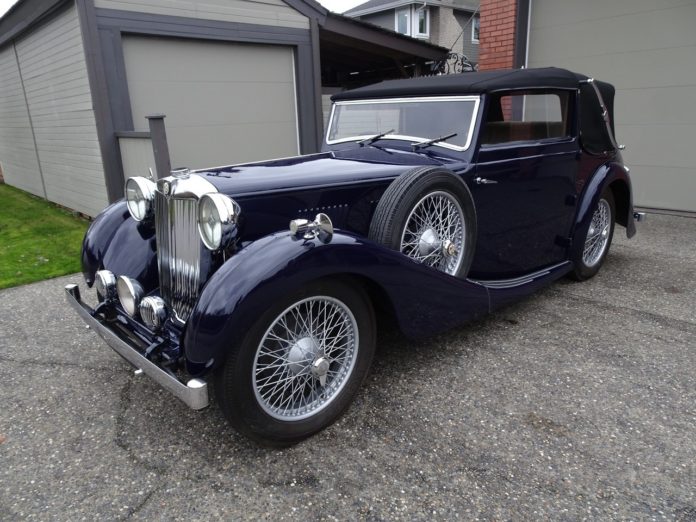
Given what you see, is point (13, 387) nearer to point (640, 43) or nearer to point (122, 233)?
point (122, 233)

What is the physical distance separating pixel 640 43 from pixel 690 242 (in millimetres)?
2698

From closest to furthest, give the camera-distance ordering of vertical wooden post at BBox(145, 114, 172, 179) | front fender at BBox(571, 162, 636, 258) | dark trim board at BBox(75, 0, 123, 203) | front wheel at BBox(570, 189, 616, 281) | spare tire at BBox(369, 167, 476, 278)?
1. spare tire at BBox(369, 167, 476, 278)
2. front fender at BBox(571, 162, 636, 258)
3. front wheel at BBox(570, 189, 616, 281)
4. vertical wooden post at BBox(145, 114, 172, 179)
5. dark trim board at BBox(75, 0, 123, 203)

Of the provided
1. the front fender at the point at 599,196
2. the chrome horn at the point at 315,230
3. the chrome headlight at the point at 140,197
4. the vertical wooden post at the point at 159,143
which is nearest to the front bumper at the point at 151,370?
the chrome headlight at the point at 140,197

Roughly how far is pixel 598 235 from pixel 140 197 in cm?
371

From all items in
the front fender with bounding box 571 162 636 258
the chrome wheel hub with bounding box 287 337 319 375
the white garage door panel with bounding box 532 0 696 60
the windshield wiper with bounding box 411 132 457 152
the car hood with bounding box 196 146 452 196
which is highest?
the white garage door panel with bounding box 532 0 696 60

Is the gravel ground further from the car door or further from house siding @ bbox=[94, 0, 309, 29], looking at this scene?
house siding @ bbox=[94, 0, 309, 29]

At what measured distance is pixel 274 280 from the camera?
2.04m

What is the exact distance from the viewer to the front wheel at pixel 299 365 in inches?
82.0

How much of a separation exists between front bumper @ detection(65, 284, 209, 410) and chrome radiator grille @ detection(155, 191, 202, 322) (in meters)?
0.29

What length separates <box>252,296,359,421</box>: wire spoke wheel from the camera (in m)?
2.25

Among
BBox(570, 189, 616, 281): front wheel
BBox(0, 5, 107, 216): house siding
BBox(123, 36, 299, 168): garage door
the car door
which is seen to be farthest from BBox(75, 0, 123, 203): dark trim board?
BBox(570, 189, 616, 281): front wheel

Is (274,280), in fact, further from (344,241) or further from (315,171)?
(315,171)

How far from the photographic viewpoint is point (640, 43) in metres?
6.36

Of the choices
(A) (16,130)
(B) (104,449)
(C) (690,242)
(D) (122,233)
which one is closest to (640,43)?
(C) (690,242)
